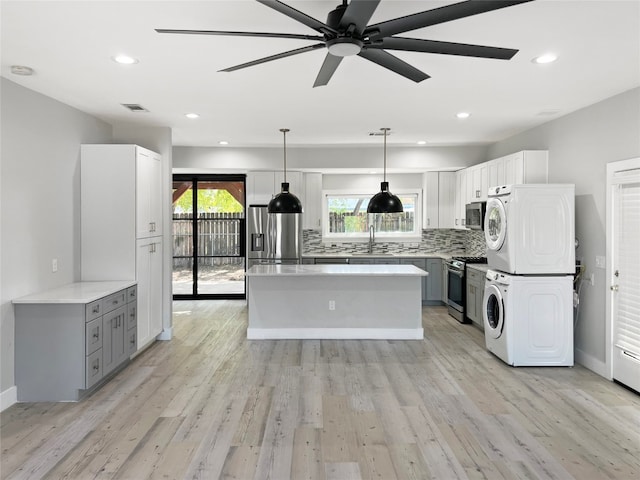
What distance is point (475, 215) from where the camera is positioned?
20.1ft

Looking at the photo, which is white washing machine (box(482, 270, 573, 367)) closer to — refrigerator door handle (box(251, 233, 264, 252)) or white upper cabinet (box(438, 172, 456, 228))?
white upper cabinet (box(438, 172, 456, 228))

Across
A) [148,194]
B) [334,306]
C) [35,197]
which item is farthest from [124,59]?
[334,306]

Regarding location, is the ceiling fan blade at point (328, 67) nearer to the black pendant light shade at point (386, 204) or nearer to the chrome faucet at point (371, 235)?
the black pendant light shade at point (386, 204)

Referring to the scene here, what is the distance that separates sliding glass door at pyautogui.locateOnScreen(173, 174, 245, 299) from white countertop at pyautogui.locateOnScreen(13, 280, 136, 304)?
12.0ft

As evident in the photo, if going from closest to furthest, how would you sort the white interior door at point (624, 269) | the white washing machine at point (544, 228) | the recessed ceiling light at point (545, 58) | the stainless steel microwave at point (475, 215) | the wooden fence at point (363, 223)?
1. the recessed ceiling light at point (545, 58)
2. the white interior door at point (624, 269)
3. the white washing machine at point (544, 228)
4. the stainless steel microwave at point (475, 215)
5. the wooden fence at point (363, 223)

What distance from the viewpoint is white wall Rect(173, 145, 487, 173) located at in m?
6.76

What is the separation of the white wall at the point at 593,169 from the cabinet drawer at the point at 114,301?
4587mm

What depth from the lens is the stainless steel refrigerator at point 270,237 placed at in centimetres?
704

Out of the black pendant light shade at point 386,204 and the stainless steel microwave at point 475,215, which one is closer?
the black pendant light shade at point 386,204

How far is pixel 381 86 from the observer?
3695 millimetres

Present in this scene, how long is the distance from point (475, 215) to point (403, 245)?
1921mm

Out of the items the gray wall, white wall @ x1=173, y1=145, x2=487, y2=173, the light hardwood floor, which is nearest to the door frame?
the light hardwood floor

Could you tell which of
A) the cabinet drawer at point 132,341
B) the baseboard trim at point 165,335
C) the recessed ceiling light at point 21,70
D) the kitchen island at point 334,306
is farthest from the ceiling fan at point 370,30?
the baseboard trim at point 165,335

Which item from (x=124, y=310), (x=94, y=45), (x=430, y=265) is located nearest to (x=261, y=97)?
(x=94, y=45)
